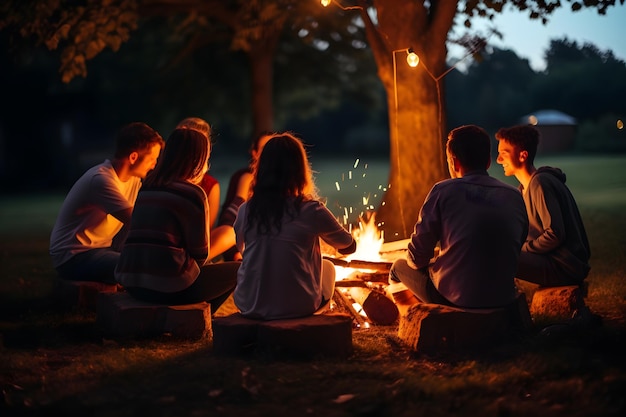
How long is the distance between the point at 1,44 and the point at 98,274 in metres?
23.1

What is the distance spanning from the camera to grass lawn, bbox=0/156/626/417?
15.8ft

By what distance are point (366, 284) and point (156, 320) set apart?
6.40ft

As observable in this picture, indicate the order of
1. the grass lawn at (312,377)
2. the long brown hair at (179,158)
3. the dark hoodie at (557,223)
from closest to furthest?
1. the grass lawn at (312,377)
2. the long brown hair at (179,158)
3. the dark hoodie at (557,223)

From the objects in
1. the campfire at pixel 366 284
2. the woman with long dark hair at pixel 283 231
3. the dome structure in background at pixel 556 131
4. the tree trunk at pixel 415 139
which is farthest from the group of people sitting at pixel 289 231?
the dome structure in background at pixel 556 131

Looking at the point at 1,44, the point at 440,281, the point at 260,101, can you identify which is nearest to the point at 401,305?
the point at 440,281

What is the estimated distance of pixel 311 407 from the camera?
484 cm

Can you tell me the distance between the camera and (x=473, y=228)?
232 inches

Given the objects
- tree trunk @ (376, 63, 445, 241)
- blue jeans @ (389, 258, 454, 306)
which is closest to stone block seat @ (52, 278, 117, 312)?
blue jeans @ (389, 258, 454, 306)

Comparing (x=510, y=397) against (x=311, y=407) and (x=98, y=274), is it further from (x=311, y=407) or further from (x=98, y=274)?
(x=98, y=274)

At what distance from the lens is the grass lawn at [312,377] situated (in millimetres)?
4828

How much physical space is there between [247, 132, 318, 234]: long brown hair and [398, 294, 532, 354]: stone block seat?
1.23 metres

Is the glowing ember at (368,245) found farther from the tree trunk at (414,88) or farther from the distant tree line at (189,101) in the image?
the tree trunk at (414,88)

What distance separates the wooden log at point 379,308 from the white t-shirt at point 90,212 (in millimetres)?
2294

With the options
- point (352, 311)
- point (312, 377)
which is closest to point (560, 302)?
point (352, 311)
